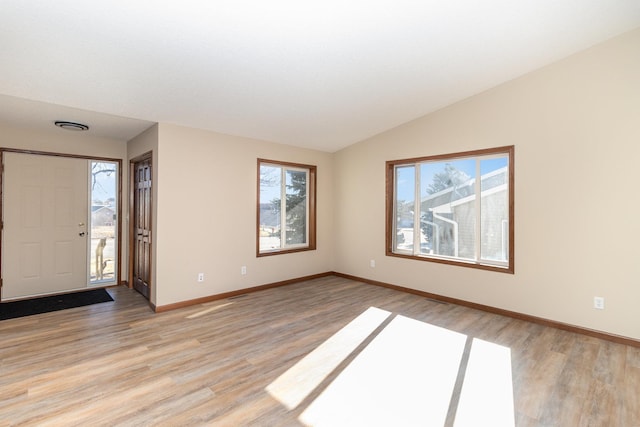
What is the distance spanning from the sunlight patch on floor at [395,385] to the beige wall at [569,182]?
1.28m

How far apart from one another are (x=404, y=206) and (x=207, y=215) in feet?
10.00

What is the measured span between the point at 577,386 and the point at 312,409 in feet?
6.60

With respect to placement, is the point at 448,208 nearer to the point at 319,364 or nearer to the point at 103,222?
the point at 319,364

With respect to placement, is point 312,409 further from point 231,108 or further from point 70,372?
point 231,108

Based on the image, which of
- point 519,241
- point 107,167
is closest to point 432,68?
point 519,241

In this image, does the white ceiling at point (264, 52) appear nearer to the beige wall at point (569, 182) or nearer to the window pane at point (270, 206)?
the beige wall at point (569, 182)

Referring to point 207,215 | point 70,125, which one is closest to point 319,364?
point 207,215

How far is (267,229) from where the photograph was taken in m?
5.18

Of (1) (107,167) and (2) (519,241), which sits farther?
(1) (107,167)

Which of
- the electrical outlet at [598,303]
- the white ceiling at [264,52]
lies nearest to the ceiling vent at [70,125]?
the white ceiling at [264,52]

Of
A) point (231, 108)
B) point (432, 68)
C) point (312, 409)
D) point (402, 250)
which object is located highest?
point (432, 68)

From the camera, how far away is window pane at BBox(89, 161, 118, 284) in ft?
16.4

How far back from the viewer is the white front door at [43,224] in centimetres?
433

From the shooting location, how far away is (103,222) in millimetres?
5090
